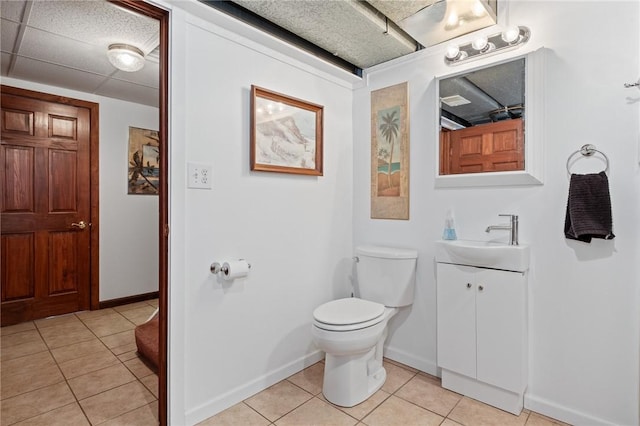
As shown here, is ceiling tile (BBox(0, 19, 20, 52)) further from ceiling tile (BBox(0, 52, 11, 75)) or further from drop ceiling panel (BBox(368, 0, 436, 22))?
drop ceiling panel (BBox(368, 0, 436, 22))

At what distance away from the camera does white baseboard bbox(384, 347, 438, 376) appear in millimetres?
2152

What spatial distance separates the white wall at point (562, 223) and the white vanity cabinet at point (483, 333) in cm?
15

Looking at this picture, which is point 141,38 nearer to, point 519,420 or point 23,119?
point 23,119

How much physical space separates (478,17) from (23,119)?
12.6 feet

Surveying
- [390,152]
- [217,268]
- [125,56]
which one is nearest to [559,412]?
[390,152]

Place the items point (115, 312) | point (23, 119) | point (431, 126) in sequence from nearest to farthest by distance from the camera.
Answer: point (431, 126)
point (23, 119)
point (115, 312)

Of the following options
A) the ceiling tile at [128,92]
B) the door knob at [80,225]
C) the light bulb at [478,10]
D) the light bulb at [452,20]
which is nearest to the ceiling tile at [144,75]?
the ceiling tile at [128,92]

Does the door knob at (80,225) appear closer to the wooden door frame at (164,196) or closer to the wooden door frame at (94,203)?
the wooden door frame at (94,203)

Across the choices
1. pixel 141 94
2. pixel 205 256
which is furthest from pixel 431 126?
pixel 141 94

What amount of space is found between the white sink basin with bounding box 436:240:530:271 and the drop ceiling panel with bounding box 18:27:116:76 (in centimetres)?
283

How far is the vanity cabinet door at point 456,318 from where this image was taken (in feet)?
6.05

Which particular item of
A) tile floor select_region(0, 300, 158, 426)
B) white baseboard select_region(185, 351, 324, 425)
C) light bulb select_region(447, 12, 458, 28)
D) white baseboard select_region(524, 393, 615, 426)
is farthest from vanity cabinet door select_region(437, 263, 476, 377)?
tile floor select_region(0, 300, 158, 426)

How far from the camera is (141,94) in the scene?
3.38 meters

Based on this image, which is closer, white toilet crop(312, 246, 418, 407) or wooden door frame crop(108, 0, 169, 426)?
wooden door frame crop(108, 0, 169, 426)
